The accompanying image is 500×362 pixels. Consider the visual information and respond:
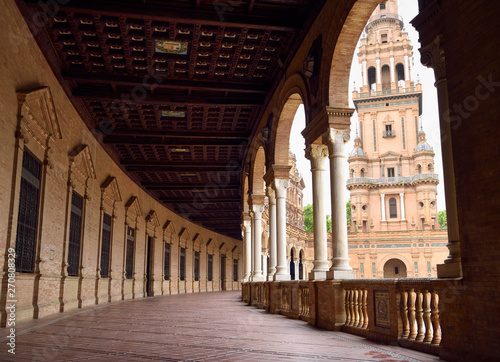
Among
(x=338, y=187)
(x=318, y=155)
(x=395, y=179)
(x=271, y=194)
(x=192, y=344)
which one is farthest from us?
(x=395, y=179)

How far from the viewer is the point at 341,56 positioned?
9008 mm

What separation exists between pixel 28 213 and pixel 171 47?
5.23m

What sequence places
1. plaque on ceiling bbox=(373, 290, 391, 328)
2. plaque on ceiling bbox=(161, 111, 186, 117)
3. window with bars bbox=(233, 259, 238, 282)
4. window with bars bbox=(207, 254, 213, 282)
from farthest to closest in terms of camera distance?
window with bars bbox=(233, 259, 238, 282) < window with bars bbox=(207, 254, 213, 282) < plaque on ceiling bbox=(161, 111, 186, 117) < plaque on ceiling bbox=(373, 290, 391, 328)

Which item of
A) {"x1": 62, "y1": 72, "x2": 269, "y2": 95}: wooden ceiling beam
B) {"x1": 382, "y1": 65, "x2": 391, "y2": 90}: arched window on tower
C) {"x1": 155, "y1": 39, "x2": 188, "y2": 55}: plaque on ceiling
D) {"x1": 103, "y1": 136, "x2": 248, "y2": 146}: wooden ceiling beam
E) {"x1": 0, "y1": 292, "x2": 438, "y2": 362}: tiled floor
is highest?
{"x1": 382, "y1": 65, "x2": 391, "y2": 90}: arched window on tower

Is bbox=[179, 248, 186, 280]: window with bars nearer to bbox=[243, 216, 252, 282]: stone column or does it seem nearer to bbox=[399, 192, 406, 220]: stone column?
bbox=[243, 216, 252, 282]: stone column

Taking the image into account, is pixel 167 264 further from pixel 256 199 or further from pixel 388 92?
pixel 388 92

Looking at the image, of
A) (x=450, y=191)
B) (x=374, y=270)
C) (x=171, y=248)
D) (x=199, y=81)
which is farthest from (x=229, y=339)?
(x=374, y=270)

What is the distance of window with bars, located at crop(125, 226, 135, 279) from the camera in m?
23.2

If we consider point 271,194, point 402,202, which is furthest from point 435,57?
point 402,202

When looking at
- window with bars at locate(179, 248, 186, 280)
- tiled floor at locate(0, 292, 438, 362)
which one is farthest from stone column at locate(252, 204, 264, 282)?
window with bars at locate(179, 248, 186, 280)

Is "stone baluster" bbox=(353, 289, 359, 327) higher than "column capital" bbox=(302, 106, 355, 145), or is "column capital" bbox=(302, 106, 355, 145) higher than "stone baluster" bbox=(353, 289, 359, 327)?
"column capital" bbox=(302, 106, 355, 145)

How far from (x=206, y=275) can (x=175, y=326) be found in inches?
1290

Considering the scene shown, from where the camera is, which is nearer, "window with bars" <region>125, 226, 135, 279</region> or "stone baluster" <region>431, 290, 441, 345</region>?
"stone baluster" <region>431, 290, 441, 345</region>

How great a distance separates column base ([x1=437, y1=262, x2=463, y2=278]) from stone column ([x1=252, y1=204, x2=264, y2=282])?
1371 cm
